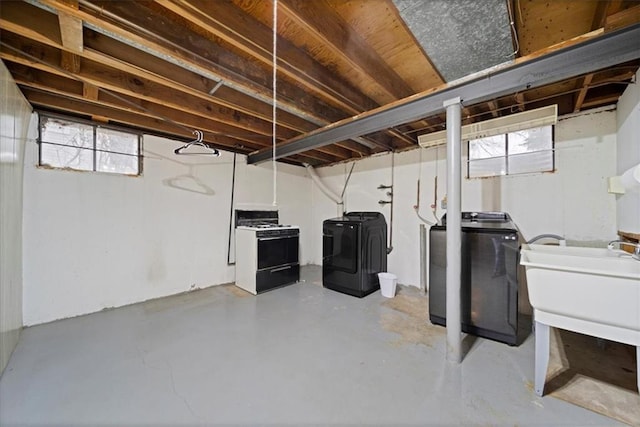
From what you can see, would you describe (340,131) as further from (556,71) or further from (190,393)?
(190,393)

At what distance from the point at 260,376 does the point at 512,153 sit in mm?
3680

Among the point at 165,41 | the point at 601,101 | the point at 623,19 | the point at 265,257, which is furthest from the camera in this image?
the point at 265,257

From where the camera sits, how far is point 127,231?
10.3 ft

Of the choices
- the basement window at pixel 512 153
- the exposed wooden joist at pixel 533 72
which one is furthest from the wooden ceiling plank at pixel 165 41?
the basement window at pixel 512 153

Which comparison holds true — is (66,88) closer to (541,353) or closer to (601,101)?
(541,353)

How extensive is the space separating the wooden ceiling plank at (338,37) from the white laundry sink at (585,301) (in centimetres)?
179

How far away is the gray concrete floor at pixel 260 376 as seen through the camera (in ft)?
4.69

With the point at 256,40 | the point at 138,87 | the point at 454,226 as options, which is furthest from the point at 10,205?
the point at 454,226

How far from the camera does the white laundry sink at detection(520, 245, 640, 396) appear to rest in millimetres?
1265

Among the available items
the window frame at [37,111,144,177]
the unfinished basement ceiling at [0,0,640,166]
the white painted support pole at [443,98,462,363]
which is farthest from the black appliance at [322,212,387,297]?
the window frame at [37,111,144,177]

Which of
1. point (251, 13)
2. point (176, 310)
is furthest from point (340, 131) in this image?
point (176, 310)

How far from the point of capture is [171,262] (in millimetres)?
3498

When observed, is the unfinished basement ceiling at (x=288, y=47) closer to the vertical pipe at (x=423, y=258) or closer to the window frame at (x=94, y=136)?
the window frame at (x=94, y=136)

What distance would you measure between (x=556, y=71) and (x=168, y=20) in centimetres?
254
